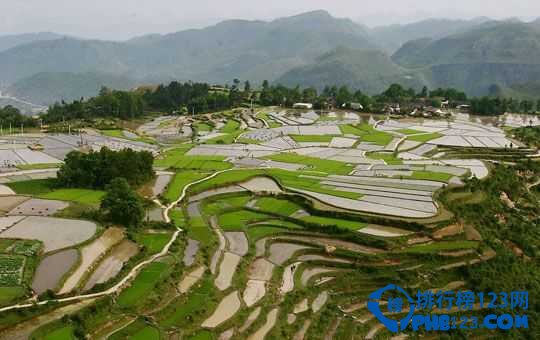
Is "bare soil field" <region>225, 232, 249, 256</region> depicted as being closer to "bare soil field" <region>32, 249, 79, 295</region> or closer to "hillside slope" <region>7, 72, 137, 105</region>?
"bare soil field" <region>32, 249, 79, 295</region>

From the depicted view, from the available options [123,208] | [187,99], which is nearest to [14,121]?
[187,99]

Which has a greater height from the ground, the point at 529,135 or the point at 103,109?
the point at 103,109

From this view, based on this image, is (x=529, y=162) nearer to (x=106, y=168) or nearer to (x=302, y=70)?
(x=106, y=168)

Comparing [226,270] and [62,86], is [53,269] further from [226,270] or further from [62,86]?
[62,86]

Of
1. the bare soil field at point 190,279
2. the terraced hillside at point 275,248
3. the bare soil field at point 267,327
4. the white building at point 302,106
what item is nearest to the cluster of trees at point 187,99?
the white building at point 302,106

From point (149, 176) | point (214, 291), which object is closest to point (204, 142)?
point (149, 176)

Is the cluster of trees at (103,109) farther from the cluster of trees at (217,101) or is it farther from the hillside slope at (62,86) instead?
the hillside slope at (62,86)
